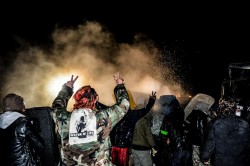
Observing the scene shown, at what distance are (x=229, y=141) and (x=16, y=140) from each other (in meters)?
3.23

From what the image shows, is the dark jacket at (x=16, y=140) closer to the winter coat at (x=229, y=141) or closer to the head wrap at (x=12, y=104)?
the head wrap at (x=12, y=104)

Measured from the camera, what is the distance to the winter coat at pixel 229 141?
4.17m

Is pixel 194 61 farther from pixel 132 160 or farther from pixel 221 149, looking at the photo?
pixel 221 149

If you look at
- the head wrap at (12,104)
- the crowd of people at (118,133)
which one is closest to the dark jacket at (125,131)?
the crowd of people at (118,133)

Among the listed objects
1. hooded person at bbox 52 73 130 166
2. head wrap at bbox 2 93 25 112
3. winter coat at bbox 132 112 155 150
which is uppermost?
head wrap at bbox 2 93 25 112

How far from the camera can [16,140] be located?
11.7ft

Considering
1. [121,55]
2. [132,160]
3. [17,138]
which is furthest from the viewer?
[121,55]

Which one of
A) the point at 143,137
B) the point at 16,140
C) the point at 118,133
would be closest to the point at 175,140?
the point at 118,133

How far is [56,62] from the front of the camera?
12945 mm

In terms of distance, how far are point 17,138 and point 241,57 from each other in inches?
797

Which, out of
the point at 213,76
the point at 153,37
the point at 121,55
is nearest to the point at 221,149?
the point at 121,55

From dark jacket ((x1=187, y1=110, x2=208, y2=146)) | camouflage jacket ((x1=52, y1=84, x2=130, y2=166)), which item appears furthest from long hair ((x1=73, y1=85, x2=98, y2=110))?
dark jacket ((x1=187, y1=110, x2=208, y2=146))

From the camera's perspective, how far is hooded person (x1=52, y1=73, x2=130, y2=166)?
321cm

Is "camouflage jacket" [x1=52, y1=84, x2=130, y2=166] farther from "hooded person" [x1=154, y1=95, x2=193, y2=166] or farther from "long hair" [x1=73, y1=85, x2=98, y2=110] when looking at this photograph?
"hooded person" [x1=154, y1=95, x2=193, y2=166]
